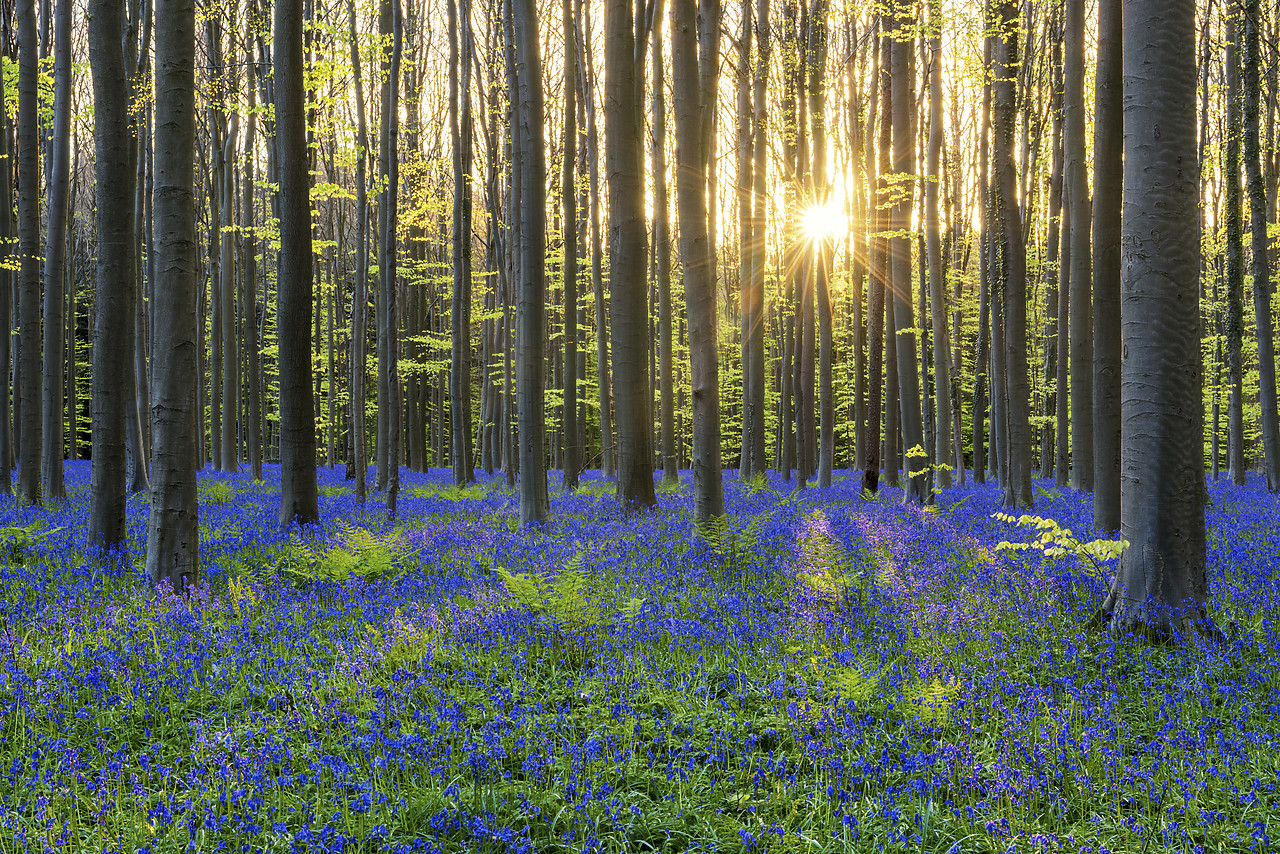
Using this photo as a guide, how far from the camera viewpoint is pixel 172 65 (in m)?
5.77

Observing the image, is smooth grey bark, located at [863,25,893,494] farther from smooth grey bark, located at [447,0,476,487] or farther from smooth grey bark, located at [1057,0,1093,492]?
smooth grey bark, located at [447,0,476,487]

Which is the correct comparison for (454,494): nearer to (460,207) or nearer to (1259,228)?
(460,207)

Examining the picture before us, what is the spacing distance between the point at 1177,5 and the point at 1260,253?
14034 millimetres

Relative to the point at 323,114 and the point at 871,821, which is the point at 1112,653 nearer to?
the point at 871,821

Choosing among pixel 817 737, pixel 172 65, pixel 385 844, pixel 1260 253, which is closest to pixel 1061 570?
pixel 817 737

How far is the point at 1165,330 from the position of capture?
4625mm

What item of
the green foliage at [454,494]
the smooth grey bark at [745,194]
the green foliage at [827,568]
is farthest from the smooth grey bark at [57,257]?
the smooth grey bark at [745,194]

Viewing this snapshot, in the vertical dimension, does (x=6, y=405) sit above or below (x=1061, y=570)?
above

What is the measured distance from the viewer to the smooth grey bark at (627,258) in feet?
33.8

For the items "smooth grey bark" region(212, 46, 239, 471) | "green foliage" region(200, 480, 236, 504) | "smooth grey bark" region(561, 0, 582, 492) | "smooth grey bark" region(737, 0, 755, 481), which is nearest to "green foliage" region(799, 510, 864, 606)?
"smooth grey bark" region(737, 0, 755, 481)

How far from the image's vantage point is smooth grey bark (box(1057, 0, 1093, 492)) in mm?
8859

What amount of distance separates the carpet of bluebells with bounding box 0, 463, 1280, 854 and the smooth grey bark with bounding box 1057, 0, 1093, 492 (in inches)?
123

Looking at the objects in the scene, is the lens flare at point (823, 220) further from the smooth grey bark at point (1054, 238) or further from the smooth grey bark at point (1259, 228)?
the smooth grey bark at point (1259, 228)

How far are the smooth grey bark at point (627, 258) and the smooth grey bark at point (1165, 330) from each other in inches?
268
